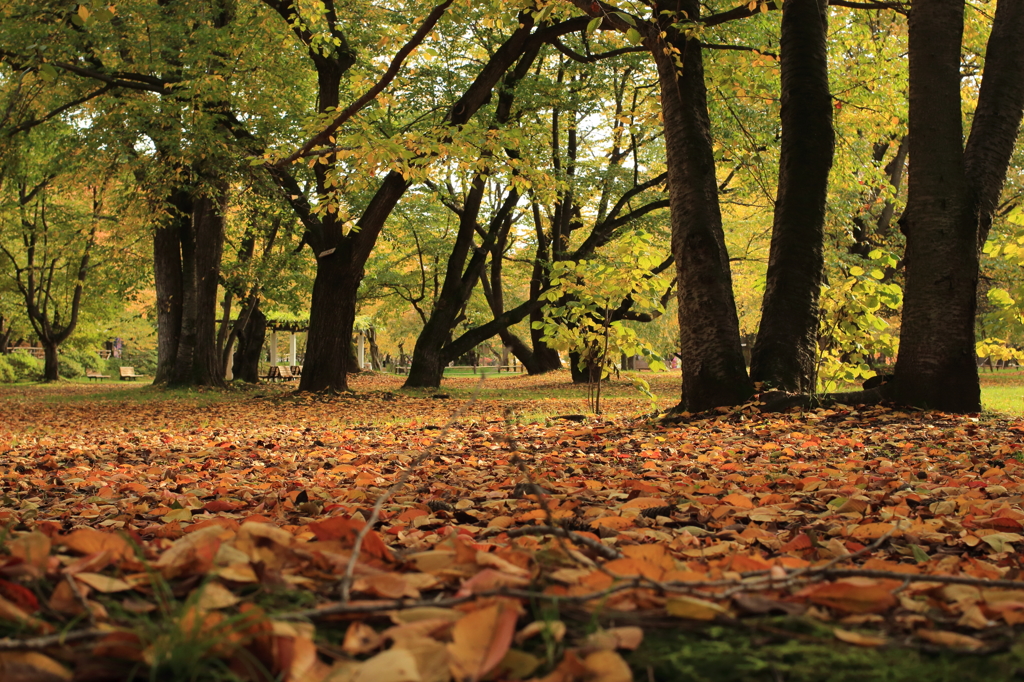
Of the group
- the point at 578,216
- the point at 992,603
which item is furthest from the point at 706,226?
the point at 578,216

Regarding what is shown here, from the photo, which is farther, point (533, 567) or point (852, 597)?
point (533, 567)

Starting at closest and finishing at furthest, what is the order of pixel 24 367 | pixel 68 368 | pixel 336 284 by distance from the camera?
pixel 336 284
pixel 24 367
pixel 68 368

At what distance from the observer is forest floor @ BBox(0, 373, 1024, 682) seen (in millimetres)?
1094

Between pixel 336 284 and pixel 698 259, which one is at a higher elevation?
pixel 336 284

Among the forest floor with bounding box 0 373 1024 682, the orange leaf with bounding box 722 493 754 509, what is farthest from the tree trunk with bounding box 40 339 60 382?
the orange leaf with bounding box 722 493 754 509

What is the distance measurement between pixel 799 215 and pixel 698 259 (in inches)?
38.4

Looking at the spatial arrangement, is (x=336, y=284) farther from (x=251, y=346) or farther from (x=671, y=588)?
(x=671, y=588)

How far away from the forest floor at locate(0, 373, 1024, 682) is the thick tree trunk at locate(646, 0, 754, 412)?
2040mm

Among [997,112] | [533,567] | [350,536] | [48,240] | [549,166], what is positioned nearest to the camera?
[533,567]

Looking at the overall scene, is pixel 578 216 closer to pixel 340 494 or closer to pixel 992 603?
pixel 340 494

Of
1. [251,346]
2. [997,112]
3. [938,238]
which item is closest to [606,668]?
[938,238]

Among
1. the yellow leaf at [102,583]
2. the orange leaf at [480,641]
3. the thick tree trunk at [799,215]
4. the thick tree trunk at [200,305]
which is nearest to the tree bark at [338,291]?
the thick tree trunk at [200,305]

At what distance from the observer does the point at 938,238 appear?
6.00 meters

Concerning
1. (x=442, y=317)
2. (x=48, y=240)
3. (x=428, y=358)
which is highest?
(x=48, y=240)
